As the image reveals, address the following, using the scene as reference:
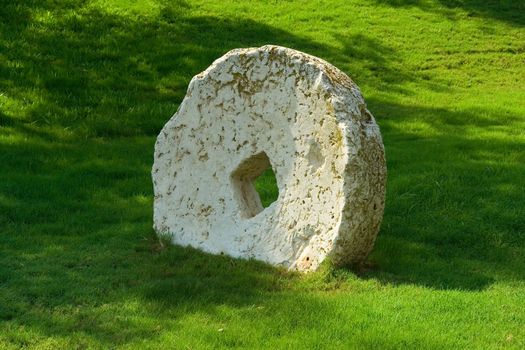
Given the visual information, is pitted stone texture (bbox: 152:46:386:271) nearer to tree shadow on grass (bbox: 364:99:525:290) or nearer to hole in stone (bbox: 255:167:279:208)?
tree shadow on grass (bbox: 364:99:525:290)

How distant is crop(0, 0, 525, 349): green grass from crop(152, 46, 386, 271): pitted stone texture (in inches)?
11.3

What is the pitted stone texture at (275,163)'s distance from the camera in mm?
6445

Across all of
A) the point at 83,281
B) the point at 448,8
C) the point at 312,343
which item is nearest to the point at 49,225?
the point at 83,281


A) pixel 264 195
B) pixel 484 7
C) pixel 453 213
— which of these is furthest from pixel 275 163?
pixel 484 7

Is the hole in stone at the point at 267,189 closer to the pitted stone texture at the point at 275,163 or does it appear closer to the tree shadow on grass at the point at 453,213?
the tree shadow on grass at the point at 453,213

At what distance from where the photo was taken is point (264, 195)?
30.4 feet

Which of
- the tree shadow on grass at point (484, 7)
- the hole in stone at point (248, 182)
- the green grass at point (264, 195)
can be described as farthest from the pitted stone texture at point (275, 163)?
the tree shadow on grass at point (484, 7)

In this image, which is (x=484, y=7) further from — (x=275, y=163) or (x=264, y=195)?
(x=275, y=163)

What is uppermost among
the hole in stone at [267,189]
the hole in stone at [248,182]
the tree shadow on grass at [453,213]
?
the hole in stone at [248,182]

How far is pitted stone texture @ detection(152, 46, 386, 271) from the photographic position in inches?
254

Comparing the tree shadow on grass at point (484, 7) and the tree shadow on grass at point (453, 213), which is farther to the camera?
the tree shadow on grass at point (484, 7)

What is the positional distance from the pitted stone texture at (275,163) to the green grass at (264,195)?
29cm

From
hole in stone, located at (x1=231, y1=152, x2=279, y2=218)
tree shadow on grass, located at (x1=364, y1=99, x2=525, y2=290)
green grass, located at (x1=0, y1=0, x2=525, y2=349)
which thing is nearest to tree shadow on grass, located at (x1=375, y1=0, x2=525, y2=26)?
green grass, located at (x1=0, y1=0, x2=525, y2=349)

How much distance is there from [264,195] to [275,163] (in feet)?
7.41
